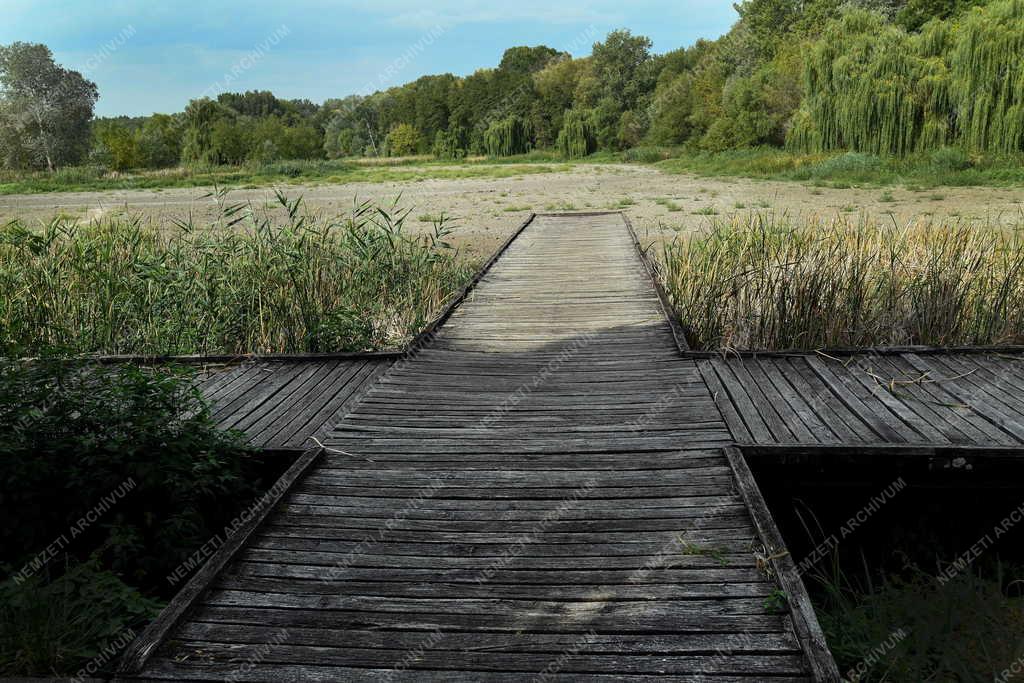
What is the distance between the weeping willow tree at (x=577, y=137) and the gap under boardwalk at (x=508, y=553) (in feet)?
178

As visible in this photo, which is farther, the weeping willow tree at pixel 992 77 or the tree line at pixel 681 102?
the tree line at pixel 681 102

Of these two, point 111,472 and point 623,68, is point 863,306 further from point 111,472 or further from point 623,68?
point 623,68

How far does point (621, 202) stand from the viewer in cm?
1998

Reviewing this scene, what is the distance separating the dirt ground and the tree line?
12.1ft

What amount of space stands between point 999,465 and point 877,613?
→ 1024 millimetres

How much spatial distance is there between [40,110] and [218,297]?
164 ft

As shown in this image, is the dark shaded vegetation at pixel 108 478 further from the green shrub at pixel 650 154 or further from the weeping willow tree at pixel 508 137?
the weeping willow tree at pixel 508 137

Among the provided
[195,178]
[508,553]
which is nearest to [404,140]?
[195,178]

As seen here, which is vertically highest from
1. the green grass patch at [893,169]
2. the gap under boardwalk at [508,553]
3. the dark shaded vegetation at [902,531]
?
the green grass patch at [893,169]

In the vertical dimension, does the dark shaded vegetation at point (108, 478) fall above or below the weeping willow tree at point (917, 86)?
below

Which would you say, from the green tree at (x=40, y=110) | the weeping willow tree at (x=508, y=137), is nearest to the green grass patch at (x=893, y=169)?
the weeping willow tree at (x=508, y=137)

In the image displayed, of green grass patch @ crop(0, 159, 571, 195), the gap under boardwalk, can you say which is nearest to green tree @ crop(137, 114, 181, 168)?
green grass patch @ crop(0, 159, 571, 195)

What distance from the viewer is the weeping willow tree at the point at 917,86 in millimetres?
20203

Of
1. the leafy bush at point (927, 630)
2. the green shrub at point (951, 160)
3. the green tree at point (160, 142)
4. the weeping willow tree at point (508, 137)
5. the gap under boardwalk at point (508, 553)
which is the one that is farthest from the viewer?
the weeping willow tree at point (508, 137)
